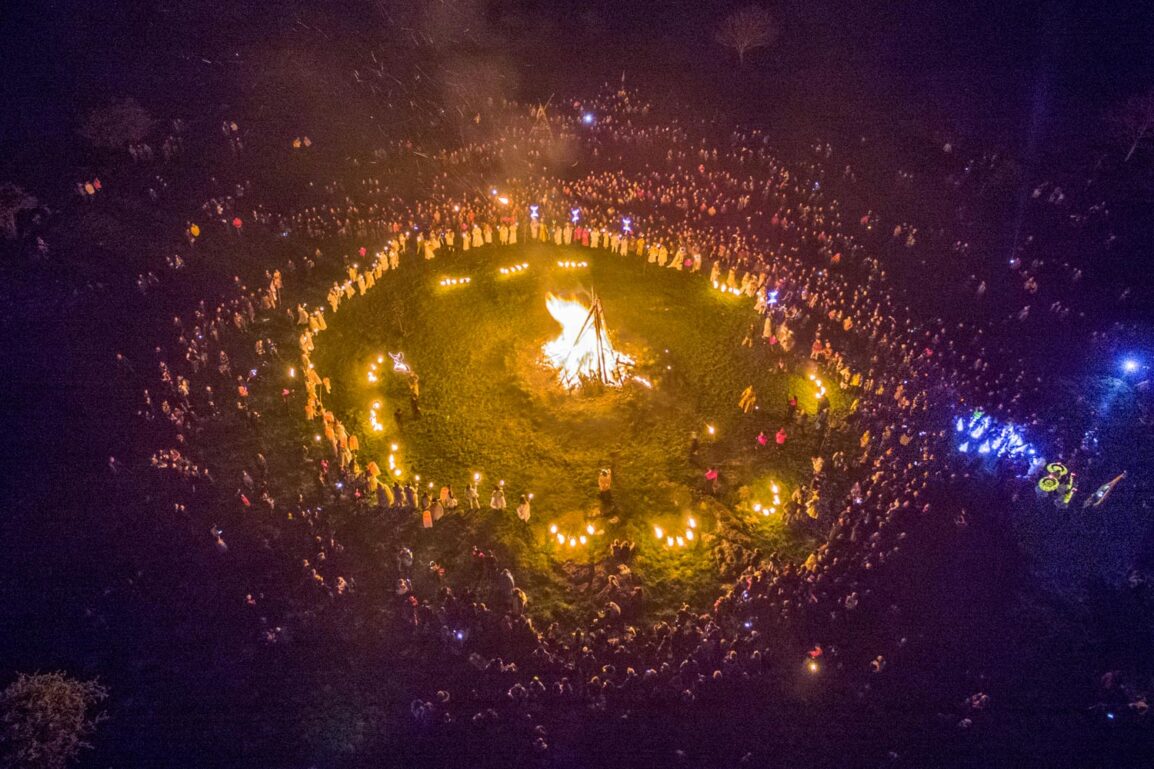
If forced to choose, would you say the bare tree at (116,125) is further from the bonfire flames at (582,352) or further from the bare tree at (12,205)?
the bonfire flames at (582,352)

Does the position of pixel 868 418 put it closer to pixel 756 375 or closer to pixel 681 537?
pixel 756 375

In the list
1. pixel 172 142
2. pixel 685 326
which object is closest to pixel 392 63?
pixel 172 142

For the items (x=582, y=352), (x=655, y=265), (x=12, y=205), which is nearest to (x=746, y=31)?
(x=655, y=265)

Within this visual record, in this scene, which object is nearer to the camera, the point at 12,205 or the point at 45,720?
the point at 45,720

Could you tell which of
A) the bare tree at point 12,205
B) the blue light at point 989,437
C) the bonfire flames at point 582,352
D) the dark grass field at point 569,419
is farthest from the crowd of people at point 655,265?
the bare tree at point 12,205

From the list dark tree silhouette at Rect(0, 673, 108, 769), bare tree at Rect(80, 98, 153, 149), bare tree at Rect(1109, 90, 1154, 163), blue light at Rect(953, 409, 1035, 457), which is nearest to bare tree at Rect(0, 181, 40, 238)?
bare tree at Rect(80, 98, 153, 149)

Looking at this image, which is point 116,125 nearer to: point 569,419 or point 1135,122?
point 569,419
